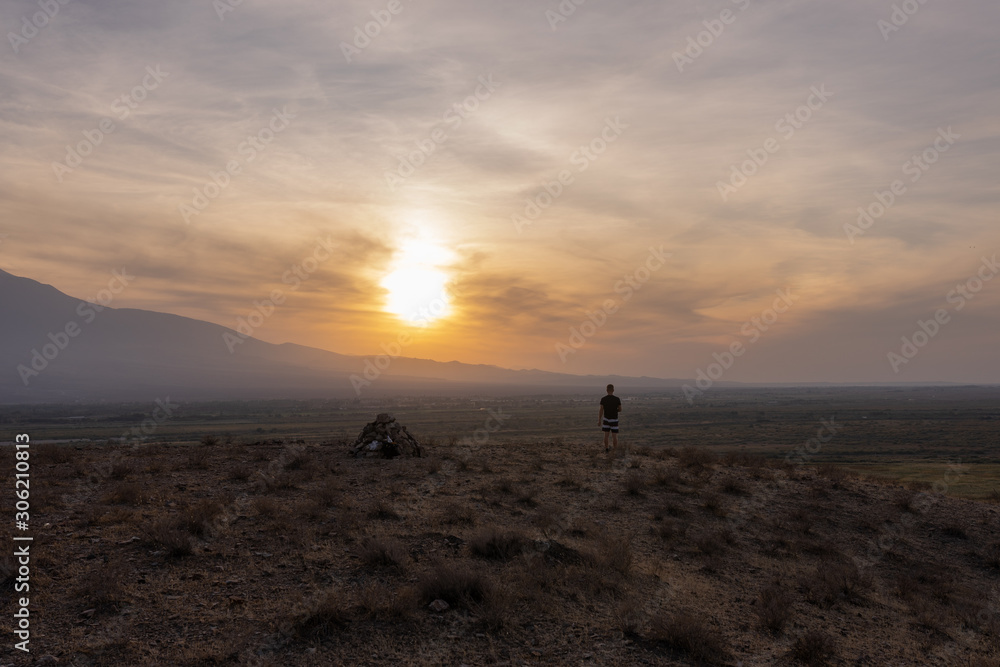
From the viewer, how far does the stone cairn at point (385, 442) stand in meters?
19.0

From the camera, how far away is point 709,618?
8898mm

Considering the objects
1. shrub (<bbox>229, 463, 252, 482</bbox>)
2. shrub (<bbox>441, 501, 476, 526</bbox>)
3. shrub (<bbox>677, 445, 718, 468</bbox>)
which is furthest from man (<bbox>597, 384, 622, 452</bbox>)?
shrub (<bbox>229, 463, 252, 482</bbox>)

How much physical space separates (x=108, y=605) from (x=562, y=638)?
21.7 feet

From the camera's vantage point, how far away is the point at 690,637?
25.6 feet

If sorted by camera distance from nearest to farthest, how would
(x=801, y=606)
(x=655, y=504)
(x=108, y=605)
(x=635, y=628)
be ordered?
(x=108, y=605)
(x=635, y=628)
(x=801, y=606)
(x=655, y=504)

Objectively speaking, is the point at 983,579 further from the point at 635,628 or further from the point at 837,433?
the point at 837,433

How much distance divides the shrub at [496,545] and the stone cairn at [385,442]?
8.76 meters

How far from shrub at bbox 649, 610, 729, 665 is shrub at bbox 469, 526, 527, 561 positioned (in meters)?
3.06

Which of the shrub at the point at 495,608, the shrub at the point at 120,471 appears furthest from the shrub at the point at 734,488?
the shrub at the point at 120,471

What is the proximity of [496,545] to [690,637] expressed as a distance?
3.98 metres

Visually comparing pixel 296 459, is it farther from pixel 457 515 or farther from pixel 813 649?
pixel 813 649

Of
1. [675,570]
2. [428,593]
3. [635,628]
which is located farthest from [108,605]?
[675,570]

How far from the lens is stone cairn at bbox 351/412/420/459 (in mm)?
19000

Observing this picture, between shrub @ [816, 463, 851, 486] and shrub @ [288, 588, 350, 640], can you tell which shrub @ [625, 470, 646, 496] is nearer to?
shrub @ [816, 463, 851, 486]
